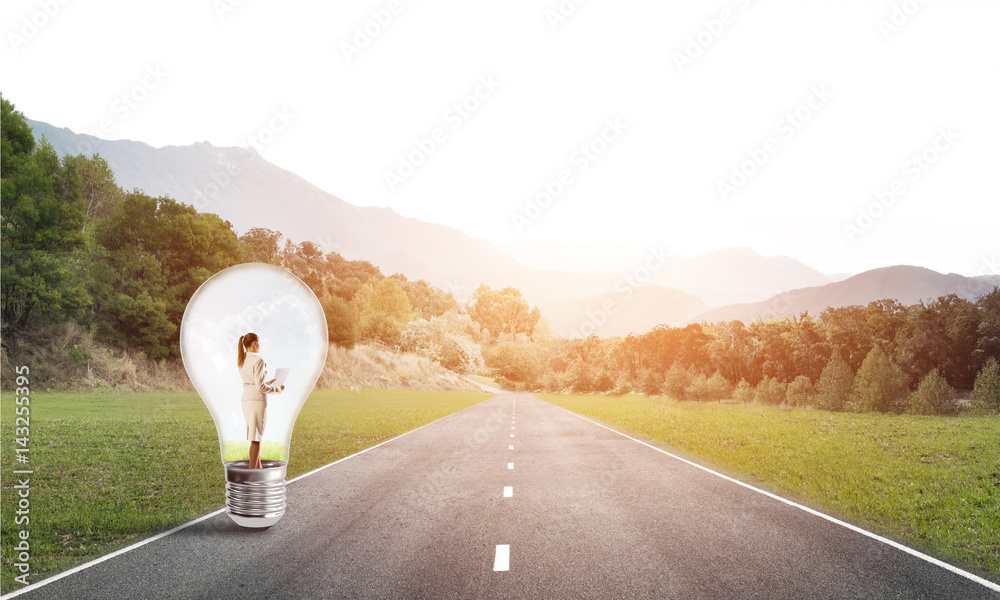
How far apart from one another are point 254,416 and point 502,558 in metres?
3.00

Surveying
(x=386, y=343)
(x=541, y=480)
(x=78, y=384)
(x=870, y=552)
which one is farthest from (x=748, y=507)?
(x=386, y=343)

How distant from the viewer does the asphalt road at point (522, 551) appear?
16.2 ft

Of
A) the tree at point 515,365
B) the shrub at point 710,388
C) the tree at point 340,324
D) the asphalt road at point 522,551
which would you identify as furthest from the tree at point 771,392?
the tree at point 515,365

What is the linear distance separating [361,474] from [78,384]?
33.0 metres

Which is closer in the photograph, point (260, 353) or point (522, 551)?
point (522, 551)

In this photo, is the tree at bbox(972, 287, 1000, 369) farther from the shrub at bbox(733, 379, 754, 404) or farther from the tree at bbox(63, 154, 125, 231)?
the tree at bbox(63, 154, 125, 231)

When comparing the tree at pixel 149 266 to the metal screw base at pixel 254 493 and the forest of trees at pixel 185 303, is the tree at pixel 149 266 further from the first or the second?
the metal screw base at pixel 254 493

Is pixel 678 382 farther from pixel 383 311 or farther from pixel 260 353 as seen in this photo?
pixel 260 353

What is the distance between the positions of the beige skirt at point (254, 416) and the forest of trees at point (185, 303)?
32.7 m

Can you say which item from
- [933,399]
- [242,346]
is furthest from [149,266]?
[933,399]

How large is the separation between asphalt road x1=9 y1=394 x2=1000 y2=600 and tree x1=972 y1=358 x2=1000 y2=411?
25730 millimetres

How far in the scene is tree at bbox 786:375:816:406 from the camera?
39.5 meters

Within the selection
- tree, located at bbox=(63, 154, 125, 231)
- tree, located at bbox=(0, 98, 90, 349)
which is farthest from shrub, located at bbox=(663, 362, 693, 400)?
tree, located at bbox=(63, 154, 125, 231)

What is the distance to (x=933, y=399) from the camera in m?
28.8
